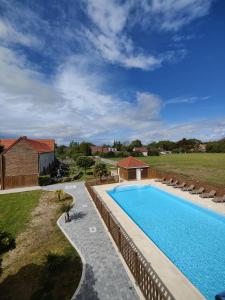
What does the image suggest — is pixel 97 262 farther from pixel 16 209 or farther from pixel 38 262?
pixel 16 209

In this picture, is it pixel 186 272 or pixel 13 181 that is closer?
pixel 186 272

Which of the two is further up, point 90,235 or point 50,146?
point 50,146

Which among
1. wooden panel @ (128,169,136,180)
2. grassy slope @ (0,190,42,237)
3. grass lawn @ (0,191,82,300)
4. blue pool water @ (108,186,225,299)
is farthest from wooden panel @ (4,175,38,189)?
wooden panel @ (128,169,136,180)

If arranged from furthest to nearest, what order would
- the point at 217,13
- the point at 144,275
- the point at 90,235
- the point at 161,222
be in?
the point at 161,222 < the point at 217,13 < the point at 90,235 < the point at 144,275

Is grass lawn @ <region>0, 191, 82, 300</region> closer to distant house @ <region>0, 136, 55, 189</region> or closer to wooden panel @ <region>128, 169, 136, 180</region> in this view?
distant house @ <region>0, 136, 55, 189</region>

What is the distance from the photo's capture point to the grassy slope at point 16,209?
13.5 meters

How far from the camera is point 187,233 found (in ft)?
41.7

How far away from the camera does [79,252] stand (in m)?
9.54

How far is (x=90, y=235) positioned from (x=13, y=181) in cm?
2024

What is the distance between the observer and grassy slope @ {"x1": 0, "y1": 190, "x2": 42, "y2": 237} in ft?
44.4

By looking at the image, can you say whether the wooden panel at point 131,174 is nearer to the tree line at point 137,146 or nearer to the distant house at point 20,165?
the distant house at point 20,165

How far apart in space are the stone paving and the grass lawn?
460 mm

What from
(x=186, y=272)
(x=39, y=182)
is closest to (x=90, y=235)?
(x=186, y=272)

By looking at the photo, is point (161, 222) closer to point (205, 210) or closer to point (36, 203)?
point (205, 210)
